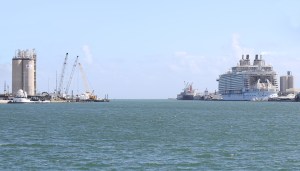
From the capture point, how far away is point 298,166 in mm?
35156

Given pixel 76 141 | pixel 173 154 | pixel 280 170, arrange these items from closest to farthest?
1. pixel 280 170
2. pixel 173 154
3. pixel 76 141

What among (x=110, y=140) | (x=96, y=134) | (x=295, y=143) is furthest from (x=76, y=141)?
(x=295, y=143)

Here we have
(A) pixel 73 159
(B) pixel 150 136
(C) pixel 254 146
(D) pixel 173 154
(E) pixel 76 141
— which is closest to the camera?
(A) pixel 73 159

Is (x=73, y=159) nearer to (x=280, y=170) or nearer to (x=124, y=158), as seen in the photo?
(x=124, y=158)

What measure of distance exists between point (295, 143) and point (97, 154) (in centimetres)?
1844

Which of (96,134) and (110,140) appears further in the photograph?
(96,134)

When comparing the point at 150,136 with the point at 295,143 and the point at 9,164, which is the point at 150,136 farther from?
the point at 9,164

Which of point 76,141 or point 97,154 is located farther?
point 76,141

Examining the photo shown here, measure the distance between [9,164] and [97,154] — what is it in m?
6.64

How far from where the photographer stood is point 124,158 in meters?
38.2

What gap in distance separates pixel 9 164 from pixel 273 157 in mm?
17576

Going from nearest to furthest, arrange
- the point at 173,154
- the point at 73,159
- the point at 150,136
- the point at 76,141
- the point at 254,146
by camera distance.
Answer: the point at 73,159 < the point at 173,154 < the point at 254,146 < the point at 76,141 < the point at 150,136

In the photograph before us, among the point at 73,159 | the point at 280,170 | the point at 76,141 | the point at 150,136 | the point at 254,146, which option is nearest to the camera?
the point at 280,170

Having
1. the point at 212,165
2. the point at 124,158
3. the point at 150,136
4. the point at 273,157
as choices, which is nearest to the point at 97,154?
the point at 124,158
